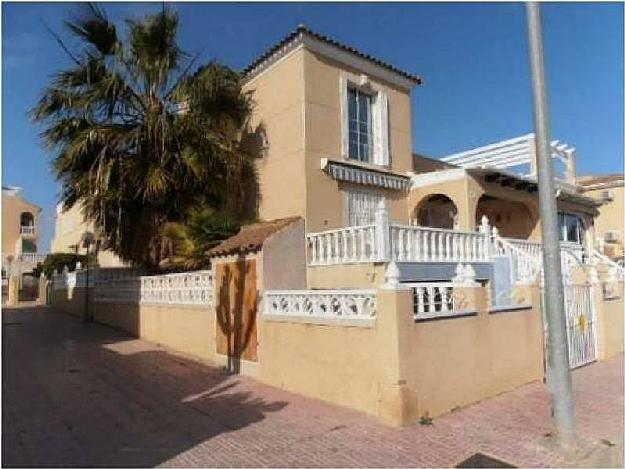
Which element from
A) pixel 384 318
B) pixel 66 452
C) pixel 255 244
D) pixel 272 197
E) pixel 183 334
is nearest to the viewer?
pixel 66 452

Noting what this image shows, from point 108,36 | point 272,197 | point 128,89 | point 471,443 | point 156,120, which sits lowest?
point 471,443

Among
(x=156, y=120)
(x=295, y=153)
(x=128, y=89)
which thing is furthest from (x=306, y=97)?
(x=128, y=89)

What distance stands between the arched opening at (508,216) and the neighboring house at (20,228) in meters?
40.4

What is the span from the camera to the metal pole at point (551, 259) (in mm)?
5992

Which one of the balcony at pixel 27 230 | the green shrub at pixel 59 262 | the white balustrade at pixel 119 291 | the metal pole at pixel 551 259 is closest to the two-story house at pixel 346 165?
the metal pole at pixel 551 259

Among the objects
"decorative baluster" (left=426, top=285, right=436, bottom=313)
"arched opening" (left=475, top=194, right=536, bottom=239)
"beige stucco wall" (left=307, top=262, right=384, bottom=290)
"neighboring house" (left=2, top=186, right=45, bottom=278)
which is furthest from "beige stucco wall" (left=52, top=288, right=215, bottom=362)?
"neighboring house" (left=2, top=186, right=45, bottom=278)

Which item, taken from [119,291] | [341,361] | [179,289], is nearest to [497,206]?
[179,289]

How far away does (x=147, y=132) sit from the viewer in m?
14.8

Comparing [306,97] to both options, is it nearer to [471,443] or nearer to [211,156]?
[211,156]

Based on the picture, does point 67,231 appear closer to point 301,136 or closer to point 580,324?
point 301,136

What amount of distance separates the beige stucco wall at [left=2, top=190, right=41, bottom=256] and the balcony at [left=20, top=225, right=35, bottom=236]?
0.34m

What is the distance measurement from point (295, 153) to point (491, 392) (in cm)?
771

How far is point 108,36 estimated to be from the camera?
594 inches

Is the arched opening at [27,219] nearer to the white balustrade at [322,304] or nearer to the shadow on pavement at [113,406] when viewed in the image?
the shadow on pavement at [113,406]
